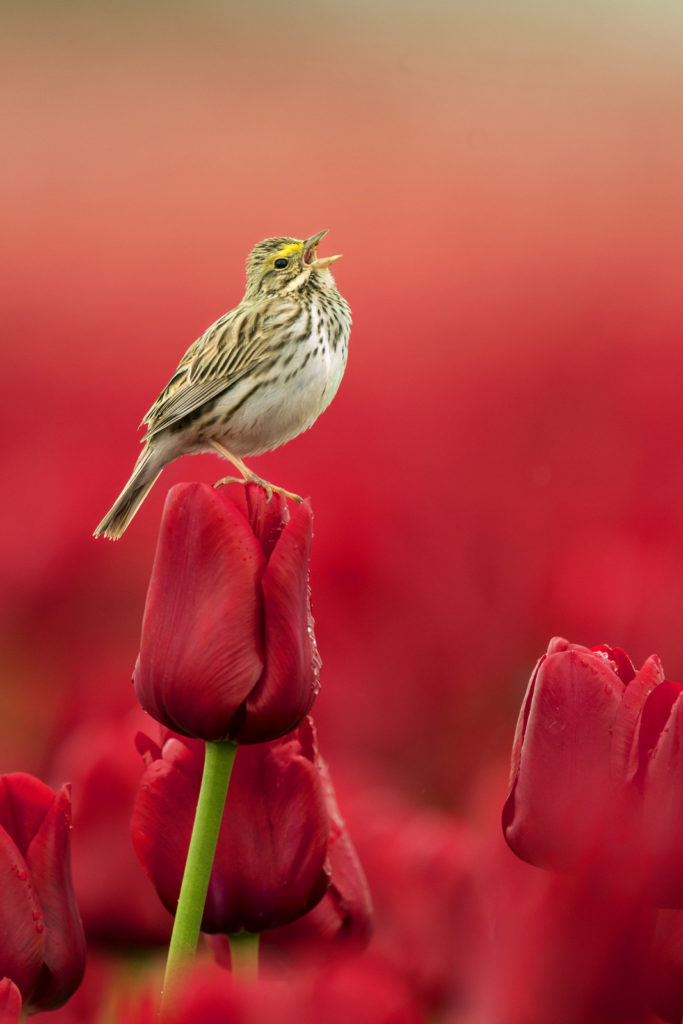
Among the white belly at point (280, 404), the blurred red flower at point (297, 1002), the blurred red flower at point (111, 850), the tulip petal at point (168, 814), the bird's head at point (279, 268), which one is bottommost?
the blurred red flower at point (111, 850)

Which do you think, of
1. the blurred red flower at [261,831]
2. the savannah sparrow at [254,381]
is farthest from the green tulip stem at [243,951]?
the savannah sparrow at [254,381]

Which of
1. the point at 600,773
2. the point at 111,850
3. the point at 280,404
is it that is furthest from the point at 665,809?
the point at 280,404

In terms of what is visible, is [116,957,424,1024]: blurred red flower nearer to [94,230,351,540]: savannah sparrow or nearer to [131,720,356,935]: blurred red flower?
[131,720,356,935]: blurred red flower

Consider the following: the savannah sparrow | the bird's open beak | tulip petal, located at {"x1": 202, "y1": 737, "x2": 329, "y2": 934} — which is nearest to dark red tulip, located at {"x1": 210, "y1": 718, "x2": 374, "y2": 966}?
tulip petal, located at {"x1": 202, "y1": 737, "x2": 329, "y2": 934}

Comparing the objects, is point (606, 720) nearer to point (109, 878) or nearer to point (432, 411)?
point (109, 878)

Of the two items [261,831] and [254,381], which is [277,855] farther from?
[254,381]

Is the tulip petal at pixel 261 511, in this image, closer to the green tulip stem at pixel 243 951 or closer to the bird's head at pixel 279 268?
the green tulip stem at pixel 243 951
